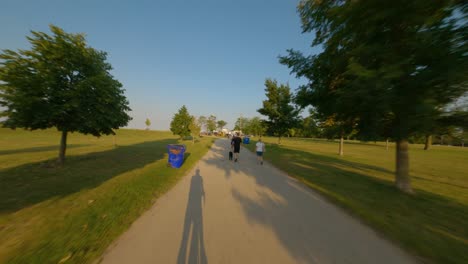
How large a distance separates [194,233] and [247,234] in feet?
3.42

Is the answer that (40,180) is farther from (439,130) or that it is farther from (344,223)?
(439,130)

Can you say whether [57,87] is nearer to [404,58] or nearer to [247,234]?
[247,234]

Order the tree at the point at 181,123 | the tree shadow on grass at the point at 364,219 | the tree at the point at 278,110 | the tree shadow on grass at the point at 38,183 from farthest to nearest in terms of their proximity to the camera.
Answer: the tree at the point at 181,123 → the tree at the point at 278,110 → the tree shadow on grass at the point at 38,183 → the tree shadow on grass at the point at 364,219

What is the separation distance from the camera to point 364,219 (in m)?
3.92

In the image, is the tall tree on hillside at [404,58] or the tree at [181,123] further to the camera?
the tree at [181,123]

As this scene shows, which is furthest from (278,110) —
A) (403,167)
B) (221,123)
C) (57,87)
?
(221,123)

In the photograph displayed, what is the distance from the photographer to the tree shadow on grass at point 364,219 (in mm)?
2858

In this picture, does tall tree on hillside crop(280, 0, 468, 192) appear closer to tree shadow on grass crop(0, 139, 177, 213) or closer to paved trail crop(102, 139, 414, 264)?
paved trail crop(102, 139, 414, 264)

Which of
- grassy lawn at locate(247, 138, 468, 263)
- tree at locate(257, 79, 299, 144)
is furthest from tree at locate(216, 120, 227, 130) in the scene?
grassy lawn at locate(247, 138, 468, 263)

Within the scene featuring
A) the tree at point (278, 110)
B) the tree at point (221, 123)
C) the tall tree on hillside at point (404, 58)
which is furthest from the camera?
the tree at point (221, 123)

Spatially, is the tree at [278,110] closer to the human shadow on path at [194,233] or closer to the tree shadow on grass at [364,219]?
the tree shadow on grass at [364,219]

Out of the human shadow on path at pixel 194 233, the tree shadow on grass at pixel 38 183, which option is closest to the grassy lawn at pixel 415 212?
the human shadow on path at pixel 194 233

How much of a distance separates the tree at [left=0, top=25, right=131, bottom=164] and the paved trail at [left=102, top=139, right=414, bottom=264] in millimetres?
7332

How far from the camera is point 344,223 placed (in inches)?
146
